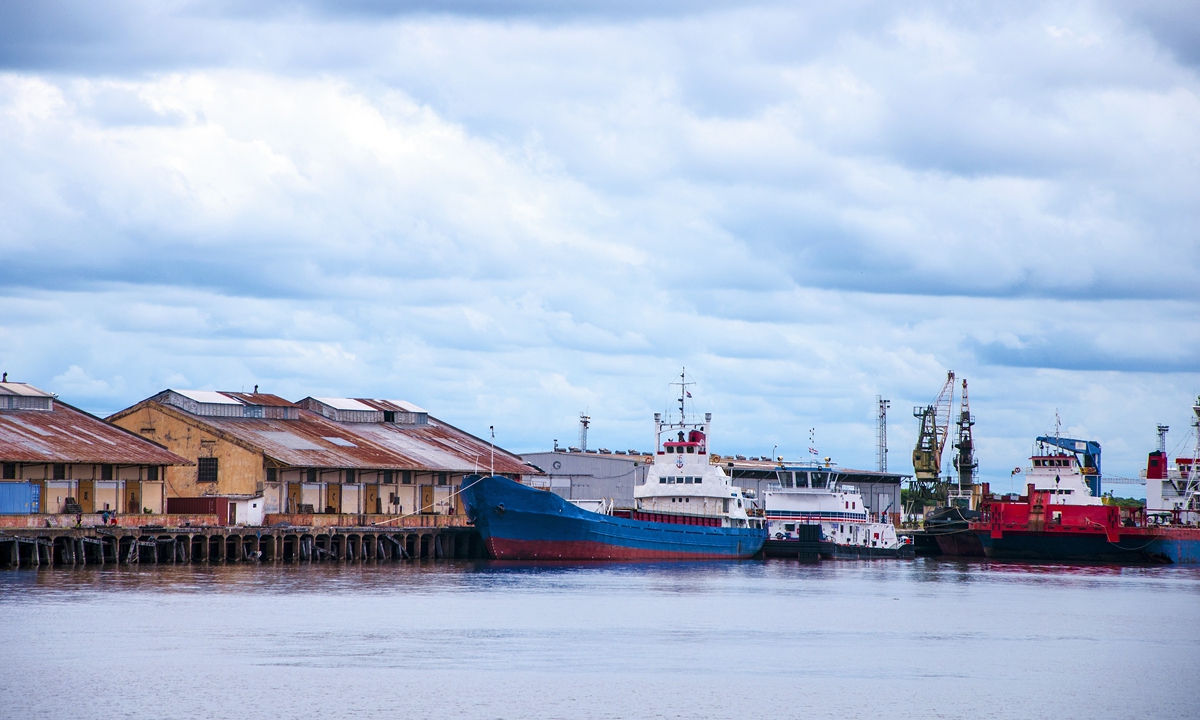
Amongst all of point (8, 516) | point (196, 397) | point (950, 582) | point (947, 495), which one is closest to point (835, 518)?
point (950, 582)

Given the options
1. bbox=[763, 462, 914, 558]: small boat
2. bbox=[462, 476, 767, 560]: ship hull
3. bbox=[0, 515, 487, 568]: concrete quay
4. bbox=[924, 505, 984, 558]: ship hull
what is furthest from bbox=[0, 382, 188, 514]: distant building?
bbox=[924, 505, 984, 558]: ship hull

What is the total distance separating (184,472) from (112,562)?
30.3ft

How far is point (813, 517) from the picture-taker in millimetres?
96562

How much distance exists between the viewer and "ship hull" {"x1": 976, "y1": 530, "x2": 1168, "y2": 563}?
9606 centimetres

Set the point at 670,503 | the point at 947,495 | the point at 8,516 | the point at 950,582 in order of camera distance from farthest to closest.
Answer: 1. the point at 947,495
2. the point at 670,503
3. the point at 950,582
4. the point at 8,516

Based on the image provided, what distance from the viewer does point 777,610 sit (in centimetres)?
5909

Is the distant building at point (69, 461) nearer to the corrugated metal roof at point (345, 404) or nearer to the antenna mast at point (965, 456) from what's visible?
the corrugated metal roof at point (345, 404)

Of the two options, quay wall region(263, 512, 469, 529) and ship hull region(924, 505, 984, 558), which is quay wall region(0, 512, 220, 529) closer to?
quay wall region(263, 512, 469, 529)

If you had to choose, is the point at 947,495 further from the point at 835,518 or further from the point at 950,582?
the point at 950,582

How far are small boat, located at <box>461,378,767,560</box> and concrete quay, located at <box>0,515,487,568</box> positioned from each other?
5.62 metres

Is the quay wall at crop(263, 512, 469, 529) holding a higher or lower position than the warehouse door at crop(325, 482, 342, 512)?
lower

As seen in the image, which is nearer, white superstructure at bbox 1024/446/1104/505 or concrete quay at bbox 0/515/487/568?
concrete quay at bbox 0/515/487/568

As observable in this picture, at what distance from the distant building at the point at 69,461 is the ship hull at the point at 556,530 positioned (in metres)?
16.4

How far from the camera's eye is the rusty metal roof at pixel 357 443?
82.0m
